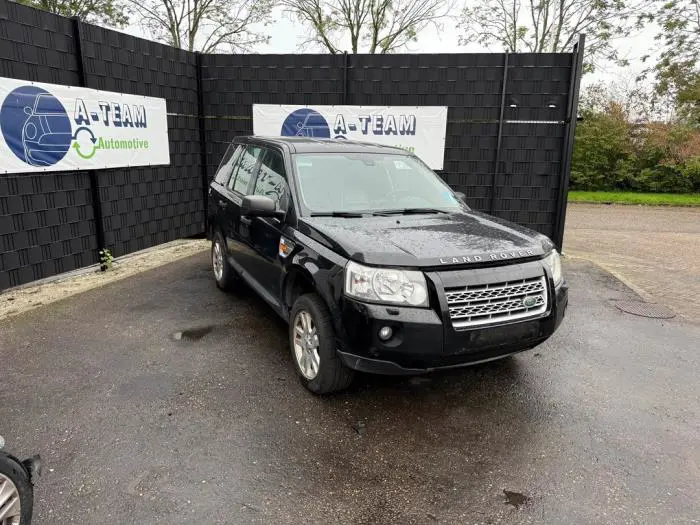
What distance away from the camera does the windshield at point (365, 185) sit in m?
3.99

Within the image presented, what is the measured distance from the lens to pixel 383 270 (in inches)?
117

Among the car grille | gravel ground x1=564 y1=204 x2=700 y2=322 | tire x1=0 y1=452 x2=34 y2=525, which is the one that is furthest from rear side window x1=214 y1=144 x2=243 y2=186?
gravel ground x1=564 y1=204 x2=700 y2=322

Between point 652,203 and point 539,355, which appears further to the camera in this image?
point 652,203

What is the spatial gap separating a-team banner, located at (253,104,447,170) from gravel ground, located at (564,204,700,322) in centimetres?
321

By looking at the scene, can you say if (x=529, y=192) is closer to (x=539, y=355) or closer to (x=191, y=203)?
(x=539, y=355)

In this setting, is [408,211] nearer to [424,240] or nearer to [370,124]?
[424,240]

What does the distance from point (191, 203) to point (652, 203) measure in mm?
16245

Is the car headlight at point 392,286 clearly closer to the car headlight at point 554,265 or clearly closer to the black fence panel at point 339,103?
the car headlight at point 554,265

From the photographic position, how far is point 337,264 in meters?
3.13

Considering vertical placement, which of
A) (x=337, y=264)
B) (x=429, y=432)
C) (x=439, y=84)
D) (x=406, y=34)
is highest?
(x=406, y=34)

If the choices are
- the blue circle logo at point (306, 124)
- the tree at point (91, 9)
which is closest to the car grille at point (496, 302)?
the blue circle logo at point (306, 124)

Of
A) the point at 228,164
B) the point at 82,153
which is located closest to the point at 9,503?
the point at 228,164

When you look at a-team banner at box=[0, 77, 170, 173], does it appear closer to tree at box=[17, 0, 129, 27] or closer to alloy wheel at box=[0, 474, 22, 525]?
alloy wheel at box=[0, 474, 22, 525]

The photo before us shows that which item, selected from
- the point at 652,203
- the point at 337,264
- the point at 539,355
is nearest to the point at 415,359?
the point at 337,264
